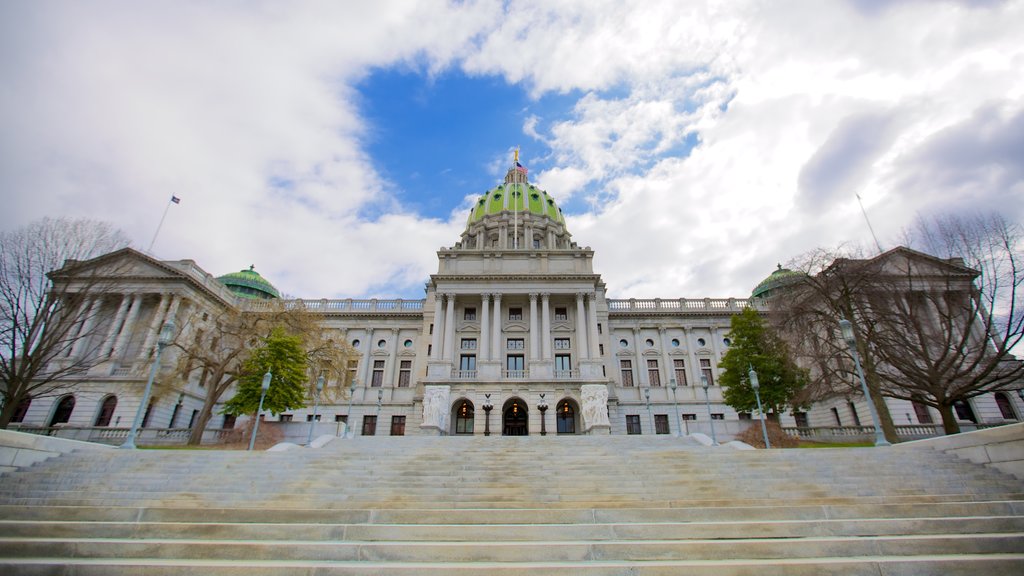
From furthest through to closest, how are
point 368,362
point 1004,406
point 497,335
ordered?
point 368,362 < point 497,335 < point 1004,406

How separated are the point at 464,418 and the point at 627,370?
54.7ft

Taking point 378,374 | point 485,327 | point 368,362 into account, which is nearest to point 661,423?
point 485,327

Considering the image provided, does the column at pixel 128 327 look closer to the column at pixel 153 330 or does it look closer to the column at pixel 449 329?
the column at pixel 153 330

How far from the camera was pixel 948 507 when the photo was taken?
851cm

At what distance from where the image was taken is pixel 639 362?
142ft

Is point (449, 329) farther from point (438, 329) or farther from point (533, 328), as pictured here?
point (533, 328)

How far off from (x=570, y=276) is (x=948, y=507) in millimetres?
31313

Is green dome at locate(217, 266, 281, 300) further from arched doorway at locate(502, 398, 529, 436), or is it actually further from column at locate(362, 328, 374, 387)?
arched doorway at locate(502, 398, 529, 436)

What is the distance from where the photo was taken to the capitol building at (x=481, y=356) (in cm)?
3384

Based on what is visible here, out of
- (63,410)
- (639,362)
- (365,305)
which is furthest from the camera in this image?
(365,305)

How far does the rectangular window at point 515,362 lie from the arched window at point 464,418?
4723 millimetres

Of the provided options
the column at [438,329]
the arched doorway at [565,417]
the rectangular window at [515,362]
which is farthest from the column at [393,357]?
the arched doorway at [565,417]

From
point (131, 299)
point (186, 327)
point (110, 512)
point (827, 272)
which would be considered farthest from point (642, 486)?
point (131, 299)

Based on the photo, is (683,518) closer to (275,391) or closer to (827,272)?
(827,272)
